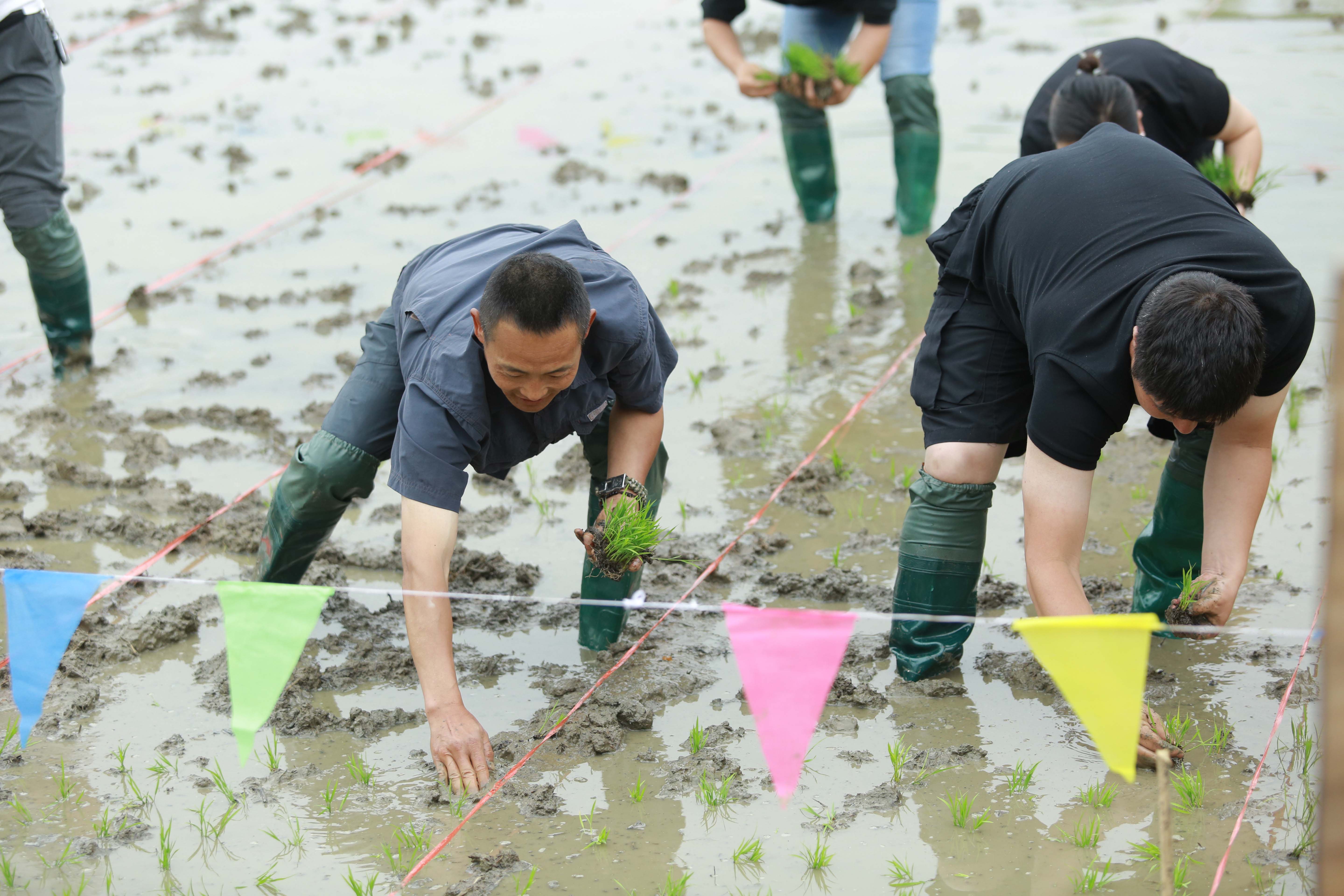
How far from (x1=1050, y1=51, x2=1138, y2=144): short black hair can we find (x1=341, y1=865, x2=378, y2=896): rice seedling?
273 cm

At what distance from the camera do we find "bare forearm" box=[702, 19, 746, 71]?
19.9 feet

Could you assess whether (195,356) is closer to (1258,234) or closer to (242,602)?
(242,602)

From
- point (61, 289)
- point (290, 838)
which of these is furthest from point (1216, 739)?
point (61, 289)

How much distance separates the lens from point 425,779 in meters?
2.86

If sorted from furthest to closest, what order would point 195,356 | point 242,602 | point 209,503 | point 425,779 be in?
1. point 195,356
2. point 209,503
3. point 425,779
4. point 242,602

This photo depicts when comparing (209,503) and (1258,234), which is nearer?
(1258,234)

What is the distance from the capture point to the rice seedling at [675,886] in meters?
2.46

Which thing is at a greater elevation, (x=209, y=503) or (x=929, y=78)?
(x=929, y=78)

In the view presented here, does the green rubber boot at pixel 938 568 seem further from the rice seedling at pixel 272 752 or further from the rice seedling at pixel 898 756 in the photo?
the rice seedling at pixel 272 752

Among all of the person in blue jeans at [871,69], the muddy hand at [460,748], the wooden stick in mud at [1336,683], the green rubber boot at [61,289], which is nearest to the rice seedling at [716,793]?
the muddy hand at [460,748]

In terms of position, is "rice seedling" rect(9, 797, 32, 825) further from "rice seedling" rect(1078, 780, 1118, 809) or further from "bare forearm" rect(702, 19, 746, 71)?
"bare forearm" rect(702, 19, 746, 71)

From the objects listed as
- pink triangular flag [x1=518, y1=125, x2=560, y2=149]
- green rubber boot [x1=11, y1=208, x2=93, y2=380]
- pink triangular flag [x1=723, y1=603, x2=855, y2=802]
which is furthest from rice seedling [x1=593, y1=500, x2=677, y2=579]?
pink triangular flag [x1=518, y1=125, x2=560, y2=149]

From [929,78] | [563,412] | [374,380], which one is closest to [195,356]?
[374,380]

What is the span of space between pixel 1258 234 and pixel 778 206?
4.43m
